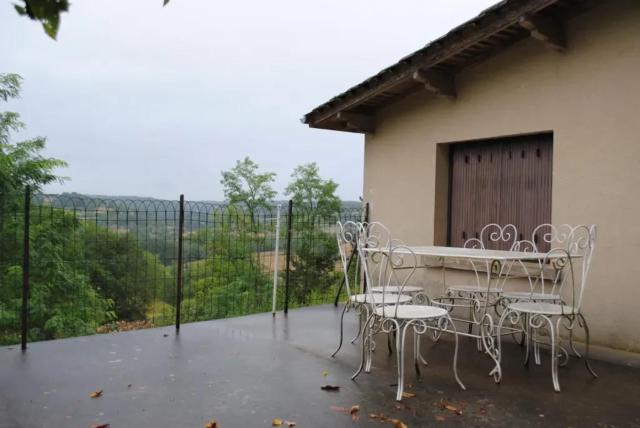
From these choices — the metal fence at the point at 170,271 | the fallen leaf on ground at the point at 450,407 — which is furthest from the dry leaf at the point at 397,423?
the metal fence at the point at 170,271

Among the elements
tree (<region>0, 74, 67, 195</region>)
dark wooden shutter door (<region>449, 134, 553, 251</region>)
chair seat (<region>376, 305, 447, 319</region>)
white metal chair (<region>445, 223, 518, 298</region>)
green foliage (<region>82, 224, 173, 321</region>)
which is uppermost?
tree (<region>0, 74, 67, 195</region>)

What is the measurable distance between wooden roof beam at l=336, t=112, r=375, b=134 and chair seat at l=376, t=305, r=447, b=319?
3.28 metres

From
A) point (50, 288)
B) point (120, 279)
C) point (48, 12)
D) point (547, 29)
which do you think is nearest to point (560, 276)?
point (547, 29)

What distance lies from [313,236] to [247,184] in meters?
4.74

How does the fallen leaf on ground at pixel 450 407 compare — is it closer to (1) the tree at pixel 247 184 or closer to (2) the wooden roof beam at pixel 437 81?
(2) the wooden roof beam at pixel 437 81

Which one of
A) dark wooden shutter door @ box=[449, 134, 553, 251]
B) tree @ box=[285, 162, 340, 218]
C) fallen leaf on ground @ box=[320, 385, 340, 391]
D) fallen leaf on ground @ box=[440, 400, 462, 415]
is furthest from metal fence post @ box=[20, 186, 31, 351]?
tree @ box=[285, 162, 340, 218]

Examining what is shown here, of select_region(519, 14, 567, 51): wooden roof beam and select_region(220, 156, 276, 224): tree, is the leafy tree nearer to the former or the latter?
select_region(220, 156, 276, 224): tree

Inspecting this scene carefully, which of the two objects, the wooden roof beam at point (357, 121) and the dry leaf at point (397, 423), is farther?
the wooden roof beam at point (357, 121)

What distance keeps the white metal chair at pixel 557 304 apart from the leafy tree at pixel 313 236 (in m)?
4.21

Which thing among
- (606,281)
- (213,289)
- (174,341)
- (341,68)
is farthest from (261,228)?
(341,68)

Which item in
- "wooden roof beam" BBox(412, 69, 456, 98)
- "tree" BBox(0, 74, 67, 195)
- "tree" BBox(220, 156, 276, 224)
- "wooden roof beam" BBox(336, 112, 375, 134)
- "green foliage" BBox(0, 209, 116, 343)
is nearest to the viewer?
"wooden roof beam" BBox(412, 69, 456, 98)

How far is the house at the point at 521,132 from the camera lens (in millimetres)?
4328

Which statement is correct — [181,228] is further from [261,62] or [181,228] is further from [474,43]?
[261,62]

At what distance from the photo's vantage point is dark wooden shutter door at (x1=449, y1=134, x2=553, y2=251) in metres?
5.06
